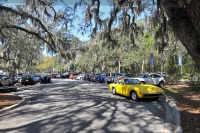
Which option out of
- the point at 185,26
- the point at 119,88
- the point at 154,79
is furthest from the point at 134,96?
the point at 154,79

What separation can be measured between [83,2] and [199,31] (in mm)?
13008

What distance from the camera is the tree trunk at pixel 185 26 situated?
4.59m

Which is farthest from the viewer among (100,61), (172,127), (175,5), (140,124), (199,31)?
(100,61)

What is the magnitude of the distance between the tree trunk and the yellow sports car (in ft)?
26.5

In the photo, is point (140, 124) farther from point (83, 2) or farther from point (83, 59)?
point (83, 59)

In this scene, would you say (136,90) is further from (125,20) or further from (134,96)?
(125,20)

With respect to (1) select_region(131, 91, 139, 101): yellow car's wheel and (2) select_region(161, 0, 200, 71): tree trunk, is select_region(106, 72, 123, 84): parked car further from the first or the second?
(2) select_region(161, 0, 200, 71): tree trunk

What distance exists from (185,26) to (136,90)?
8.59 meters

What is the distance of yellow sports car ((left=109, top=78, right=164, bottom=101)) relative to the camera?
12.8 metres

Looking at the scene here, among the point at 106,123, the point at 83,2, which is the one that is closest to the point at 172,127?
the point at 106,123

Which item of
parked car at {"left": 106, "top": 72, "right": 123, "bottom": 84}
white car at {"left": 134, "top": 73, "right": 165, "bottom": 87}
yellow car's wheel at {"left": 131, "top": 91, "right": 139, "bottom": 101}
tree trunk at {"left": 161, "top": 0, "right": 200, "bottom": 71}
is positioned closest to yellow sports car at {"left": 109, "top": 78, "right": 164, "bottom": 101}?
yellow car's wheel at {"left": 131, "top": 91, "right": 139, "bottom": 101}

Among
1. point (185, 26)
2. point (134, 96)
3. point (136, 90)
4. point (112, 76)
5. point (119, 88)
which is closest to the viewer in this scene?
point (185, 26)

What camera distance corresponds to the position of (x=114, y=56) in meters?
50.4

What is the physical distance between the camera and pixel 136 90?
13.1 metres
